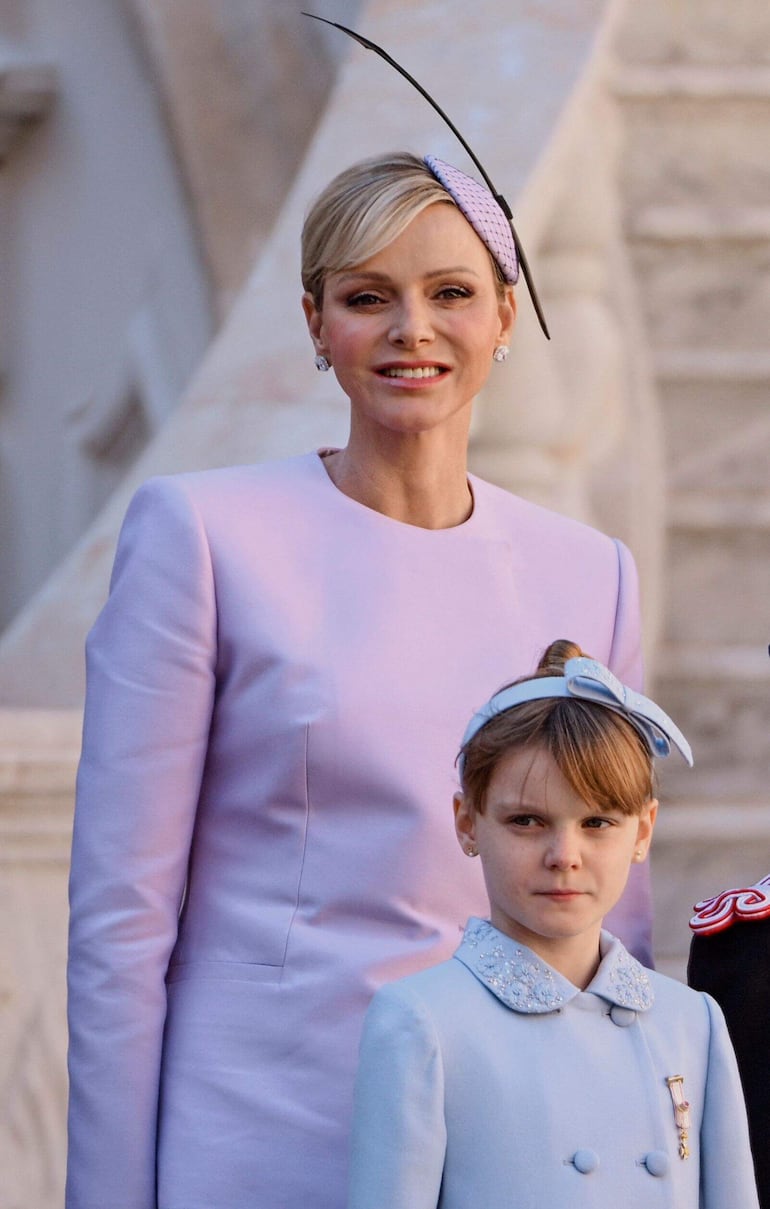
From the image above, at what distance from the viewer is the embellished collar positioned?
72.1 inches

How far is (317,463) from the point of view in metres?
2.15

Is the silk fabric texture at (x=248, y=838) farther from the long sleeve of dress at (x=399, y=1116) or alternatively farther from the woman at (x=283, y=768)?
the long sleeve of dress at (x=399, y=1116)

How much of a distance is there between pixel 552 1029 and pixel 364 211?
2.22 feet

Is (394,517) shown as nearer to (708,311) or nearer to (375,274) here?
(375,274)

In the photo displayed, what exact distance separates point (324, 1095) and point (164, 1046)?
146 millimetres

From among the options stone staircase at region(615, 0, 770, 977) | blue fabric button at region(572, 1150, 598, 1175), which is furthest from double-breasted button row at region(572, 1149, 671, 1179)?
stone staircase at region(615, 0, 770, 977)

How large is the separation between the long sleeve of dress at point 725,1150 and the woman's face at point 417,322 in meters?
0.60

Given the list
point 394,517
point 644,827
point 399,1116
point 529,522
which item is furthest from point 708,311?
point 399,1116

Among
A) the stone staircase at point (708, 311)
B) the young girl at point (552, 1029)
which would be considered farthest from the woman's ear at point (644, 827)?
the stone staircase at point (708, 311)

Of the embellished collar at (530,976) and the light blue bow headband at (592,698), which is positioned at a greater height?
the light blue bow headband at (592,698)

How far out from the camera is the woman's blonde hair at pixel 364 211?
1977 millimetres

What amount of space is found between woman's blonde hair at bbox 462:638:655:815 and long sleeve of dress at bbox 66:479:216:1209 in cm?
26

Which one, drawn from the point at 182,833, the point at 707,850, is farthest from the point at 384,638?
the point at 707,850

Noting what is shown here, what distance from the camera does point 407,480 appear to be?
210 cm
